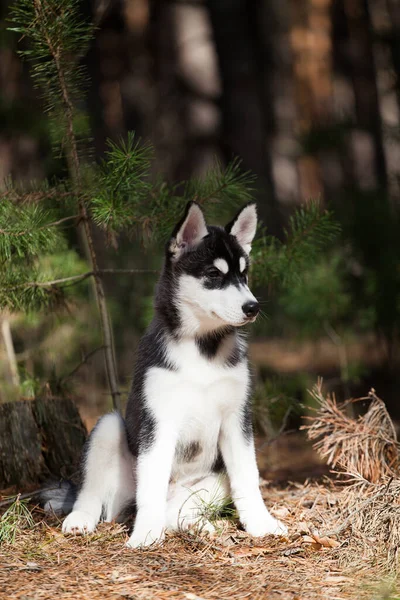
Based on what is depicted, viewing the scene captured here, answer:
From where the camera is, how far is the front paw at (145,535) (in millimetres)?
3447

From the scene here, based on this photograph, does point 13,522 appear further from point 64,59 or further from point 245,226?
point 64,59

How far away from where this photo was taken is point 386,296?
23.5ft

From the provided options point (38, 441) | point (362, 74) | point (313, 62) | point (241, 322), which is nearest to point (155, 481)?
point (241, 322)

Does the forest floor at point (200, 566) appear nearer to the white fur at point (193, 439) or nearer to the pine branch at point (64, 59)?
the white fur at point (193, 439)

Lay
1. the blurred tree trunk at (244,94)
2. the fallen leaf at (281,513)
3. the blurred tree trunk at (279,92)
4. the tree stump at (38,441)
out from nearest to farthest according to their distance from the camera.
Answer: the fallen leaf at (281,513), the tree stump at (38,441), the blurred tree trunk at (244,94), the blurred tree trunk at (279,92)

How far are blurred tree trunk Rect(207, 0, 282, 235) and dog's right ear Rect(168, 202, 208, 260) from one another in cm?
885

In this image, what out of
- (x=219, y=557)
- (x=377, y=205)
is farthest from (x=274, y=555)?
(x=377, y=205)

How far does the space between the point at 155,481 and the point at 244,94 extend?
13.0m

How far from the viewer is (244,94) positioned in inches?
603

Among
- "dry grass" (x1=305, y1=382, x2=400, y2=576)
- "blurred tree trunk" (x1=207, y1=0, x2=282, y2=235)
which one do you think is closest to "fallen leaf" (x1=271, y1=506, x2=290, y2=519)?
"dry grass" (x1=305, y1=382, x2=400, y2=576)

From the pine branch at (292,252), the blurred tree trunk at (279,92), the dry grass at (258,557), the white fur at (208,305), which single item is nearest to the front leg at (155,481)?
the dry grass at (258,557)

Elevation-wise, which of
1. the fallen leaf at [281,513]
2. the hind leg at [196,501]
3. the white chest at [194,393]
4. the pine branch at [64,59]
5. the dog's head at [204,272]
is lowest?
the fallen leaf at [281,513]

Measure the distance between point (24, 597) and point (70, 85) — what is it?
2.96 m

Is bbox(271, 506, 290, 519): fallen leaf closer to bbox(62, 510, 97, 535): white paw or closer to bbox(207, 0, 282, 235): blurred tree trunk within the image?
bbox(62, 510, 97, 535): white paw
